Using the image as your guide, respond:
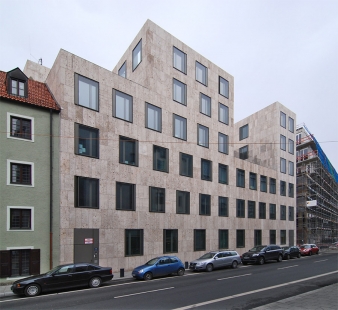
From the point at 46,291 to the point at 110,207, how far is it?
848 centimetres

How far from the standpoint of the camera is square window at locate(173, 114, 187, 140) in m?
29.9

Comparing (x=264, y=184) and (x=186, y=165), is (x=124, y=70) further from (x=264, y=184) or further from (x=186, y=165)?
(x=264, y=184)

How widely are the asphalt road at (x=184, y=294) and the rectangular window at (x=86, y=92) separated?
1254 centimetres

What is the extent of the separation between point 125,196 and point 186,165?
7663 millimetres

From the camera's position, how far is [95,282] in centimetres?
1784

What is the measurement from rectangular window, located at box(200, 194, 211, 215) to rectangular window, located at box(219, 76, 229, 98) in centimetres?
1201

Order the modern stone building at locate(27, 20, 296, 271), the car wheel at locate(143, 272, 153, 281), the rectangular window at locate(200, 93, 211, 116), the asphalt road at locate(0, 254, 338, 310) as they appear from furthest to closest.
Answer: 1. the rectangular window at locate(200, 93, 211, 116)
2. the modern stone building at locate(27, 20, 296, 271)
3. the car wheel at locate(143, 272, 153, 281)
4. the asphalt road at locate(0, 254, 338, 310)

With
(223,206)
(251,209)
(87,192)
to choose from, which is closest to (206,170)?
(223,206)

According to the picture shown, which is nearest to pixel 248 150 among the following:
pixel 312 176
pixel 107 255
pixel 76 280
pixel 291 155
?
pixel 291 155

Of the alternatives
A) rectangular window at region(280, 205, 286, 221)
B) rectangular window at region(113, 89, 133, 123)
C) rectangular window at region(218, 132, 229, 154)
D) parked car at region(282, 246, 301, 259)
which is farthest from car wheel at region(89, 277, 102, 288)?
rectangular window at region(280, 205, 286, 221)

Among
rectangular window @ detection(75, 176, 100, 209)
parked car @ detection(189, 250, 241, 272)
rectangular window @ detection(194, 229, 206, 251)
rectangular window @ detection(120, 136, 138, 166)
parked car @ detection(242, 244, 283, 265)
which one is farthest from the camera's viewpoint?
rectangular window @ detection(194, 229, 206, 251)

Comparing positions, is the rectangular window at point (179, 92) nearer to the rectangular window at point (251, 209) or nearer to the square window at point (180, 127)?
the square window at point (180, 127)

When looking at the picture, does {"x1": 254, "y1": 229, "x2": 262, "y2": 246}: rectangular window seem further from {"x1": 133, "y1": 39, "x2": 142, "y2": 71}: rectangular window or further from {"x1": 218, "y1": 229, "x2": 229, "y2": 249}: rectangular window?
{"x1": 133, "y1": 39, "x2": 142, "y2": 71}: rectangular window

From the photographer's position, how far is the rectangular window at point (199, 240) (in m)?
30.2
